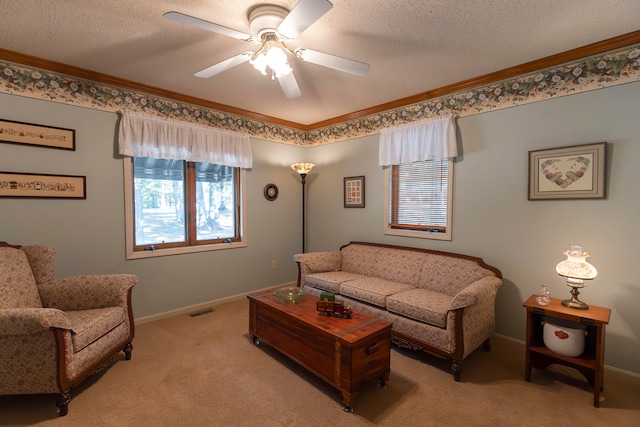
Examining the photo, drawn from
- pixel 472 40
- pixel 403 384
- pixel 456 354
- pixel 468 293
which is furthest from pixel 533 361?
pixel 472 40

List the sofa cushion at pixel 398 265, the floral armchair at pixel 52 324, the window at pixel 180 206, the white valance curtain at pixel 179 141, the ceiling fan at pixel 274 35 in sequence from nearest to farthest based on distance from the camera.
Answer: the ceiling fan at pixel 274 35
the floral armchair at pixel 52 324
the white valance curtain at pixel 179 141
the sofa cushion at pixel 398 265
the window at pixel 180 206

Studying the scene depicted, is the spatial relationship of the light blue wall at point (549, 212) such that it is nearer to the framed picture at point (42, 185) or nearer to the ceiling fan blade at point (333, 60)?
the ceiling fan blade at point (333, 60)

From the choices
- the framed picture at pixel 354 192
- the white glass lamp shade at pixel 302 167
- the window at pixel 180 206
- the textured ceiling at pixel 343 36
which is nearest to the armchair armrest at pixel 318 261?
the framed picture at pixel 354 192

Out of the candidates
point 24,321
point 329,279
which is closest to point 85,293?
point 24,321

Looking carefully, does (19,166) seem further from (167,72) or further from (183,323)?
(183,323)

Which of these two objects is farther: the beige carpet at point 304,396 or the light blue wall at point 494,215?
the light blue wall at point 494,215

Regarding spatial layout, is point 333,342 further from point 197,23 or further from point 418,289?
point 197,23

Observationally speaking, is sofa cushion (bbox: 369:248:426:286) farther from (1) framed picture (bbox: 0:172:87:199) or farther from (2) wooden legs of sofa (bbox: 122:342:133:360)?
(1) framed picture (bbox: 0:172:87:199)

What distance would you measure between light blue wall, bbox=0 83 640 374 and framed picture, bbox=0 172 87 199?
2.6 inches

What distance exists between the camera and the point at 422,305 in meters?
2.58

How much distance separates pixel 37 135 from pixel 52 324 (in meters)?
1.93

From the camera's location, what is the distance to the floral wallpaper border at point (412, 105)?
240 centimetres

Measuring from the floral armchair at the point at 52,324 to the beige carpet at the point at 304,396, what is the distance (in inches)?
7.7

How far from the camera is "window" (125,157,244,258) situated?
3389 mm
